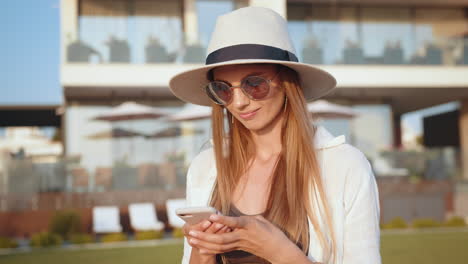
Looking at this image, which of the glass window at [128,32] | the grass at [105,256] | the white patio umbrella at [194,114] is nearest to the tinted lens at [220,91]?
the grass at [105,256]

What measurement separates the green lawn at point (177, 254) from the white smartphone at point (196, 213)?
8427 mm

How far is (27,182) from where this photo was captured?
15.6m

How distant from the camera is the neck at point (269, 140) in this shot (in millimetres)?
2453

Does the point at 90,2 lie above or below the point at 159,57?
above

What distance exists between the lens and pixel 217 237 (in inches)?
70.0

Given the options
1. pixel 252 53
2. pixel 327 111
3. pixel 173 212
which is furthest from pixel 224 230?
pixel 327 111

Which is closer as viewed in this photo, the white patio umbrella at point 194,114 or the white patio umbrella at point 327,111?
the white patio umbrella at point 194,114

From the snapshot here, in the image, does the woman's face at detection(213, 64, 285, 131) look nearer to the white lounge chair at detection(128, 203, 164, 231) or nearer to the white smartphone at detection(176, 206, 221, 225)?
the white smartphone at detection(176, 206, 221, 225)

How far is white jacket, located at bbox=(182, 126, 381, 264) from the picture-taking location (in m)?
2.02

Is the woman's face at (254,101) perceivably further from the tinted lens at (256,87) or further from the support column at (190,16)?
the support column at (190,16)

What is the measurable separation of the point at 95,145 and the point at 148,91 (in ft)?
8.12

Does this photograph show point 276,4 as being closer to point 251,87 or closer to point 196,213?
point 251,87

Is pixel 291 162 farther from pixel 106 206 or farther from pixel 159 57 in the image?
pixel 159 57

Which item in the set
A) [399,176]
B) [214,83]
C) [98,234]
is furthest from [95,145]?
[214,83]
